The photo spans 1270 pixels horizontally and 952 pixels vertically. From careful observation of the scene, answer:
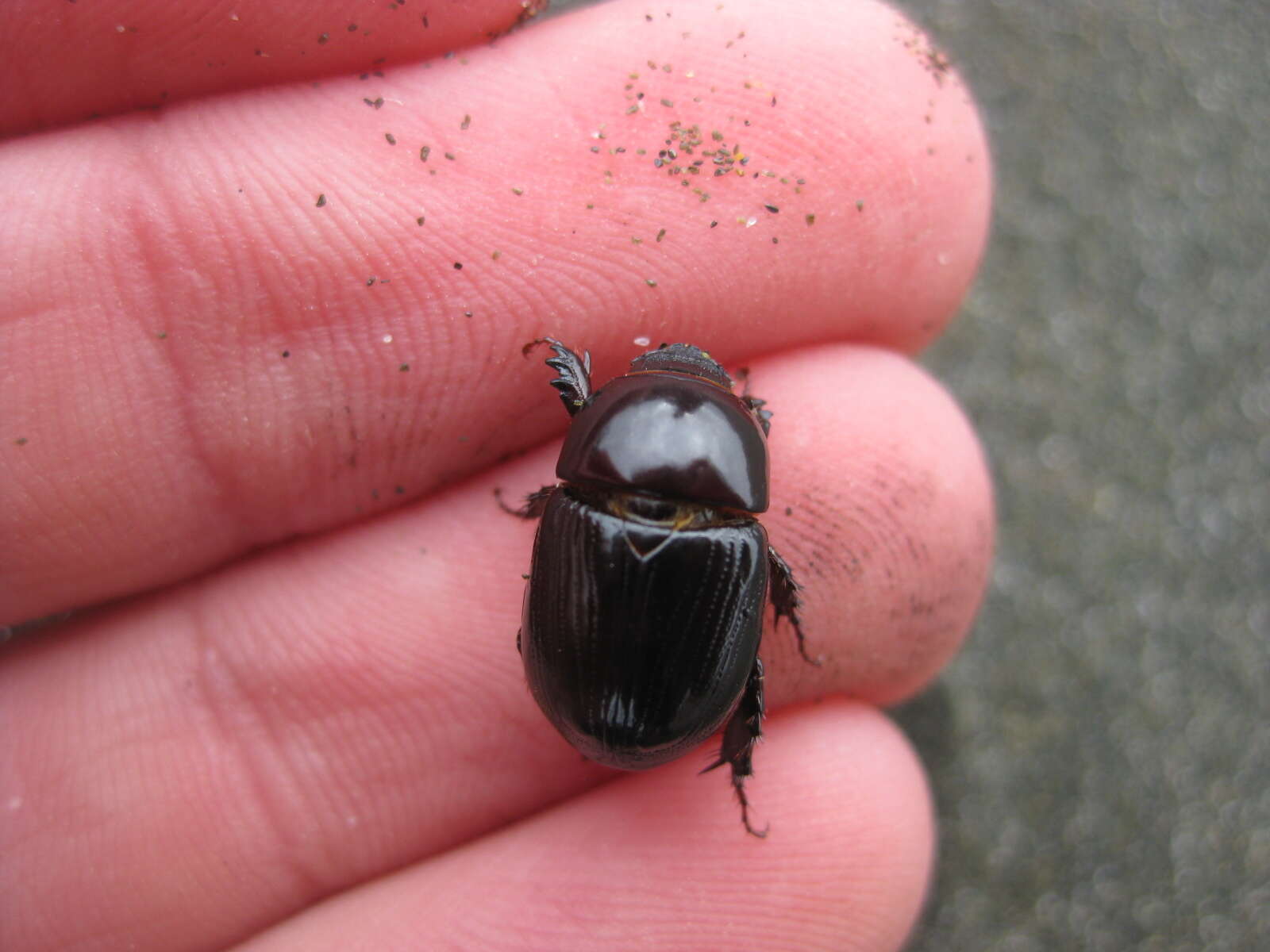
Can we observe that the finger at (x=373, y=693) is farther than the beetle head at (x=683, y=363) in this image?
Yes

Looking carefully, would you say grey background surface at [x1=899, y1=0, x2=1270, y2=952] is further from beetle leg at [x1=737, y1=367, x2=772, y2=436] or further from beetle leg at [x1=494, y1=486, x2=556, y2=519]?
beetle leg at [x1=494, y1=486, x2=556, y2=519]

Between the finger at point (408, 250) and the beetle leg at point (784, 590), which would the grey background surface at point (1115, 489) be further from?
the finger at point (408, 250)

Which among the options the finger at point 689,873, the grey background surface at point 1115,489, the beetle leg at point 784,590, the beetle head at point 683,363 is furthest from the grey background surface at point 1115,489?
the beetle head at point 683,363

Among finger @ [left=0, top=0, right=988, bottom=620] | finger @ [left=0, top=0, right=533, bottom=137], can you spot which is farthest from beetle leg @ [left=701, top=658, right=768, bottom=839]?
finger @ [left=0, top=0, right=533, bottom=137]

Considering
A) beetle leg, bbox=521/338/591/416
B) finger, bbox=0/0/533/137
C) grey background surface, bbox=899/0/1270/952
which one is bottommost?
grey background surface, bbox=899/0/1270/952

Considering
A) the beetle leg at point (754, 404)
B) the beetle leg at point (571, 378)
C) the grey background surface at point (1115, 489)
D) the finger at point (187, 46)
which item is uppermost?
the finger at point (187, 46)

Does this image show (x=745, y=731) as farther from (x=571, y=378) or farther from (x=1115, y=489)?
(x=1115, y=489)

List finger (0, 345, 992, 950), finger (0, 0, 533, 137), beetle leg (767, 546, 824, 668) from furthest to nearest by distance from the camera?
finger (0, 345, 992, 950) → beetle leg (767, 546, 824, 668) → finger (0, 0, 533, 137)

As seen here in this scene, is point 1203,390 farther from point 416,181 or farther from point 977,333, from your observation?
point 416,181
